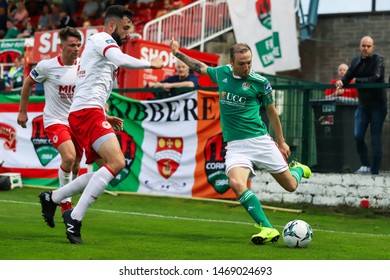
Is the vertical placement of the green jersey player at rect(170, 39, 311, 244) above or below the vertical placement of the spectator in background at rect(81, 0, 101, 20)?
below

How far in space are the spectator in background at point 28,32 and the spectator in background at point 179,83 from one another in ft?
33.4

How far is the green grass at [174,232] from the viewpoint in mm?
9234

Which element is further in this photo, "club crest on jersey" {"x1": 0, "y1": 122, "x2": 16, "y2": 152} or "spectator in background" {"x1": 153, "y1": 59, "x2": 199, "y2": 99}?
"club crest on jersey" {"x1": 0, "y1": 122, "x2": 16, "y2": 152}

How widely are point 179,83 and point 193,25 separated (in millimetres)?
6986

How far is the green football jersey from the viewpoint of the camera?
10820 millimetres

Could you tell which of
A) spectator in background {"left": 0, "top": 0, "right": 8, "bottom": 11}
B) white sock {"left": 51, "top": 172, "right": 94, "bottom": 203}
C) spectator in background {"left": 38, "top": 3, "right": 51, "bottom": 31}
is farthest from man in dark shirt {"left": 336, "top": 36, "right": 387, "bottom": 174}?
Result: spectator in background {"left": 0, "top": 0, "right": 8, "bottom": 11}

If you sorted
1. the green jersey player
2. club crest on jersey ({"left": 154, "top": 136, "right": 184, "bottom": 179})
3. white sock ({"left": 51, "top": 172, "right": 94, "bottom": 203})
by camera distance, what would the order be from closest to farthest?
white sock ({"left": 51, "top": 172, "right": 94, "bottom": 203}) → the green jersey player → club crest on jersey ({"left": 154, "top": 136, "right": 184, "bottom": 179})

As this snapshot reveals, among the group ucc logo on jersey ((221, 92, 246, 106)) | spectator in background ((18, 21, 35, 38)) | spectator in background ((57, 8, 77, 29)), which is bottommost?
ucc logo on jersey ((221, 92, 246, 106))

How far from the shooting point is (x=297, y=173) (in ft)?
37.6

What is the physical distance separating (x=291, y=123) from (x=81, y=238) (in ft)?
22.0

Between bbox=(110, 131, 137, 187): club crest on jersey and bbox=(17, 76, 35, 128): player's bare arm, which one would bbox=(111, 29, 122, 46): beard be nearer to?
bbox=(17, 76, 35, 128): player's bare arm

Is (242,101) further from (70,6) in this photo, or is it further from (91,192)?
(70,6)

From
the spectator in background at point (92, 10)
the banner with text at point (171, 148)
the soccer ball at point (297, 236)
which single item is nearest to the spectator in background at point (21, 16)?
the spectator in background at point (92, 10)

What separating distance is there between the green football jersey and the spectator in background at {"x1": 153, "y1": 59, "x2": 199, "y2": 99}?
596 centimetres
